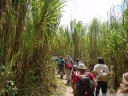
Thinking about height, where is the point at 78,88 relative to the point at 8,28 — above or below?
below

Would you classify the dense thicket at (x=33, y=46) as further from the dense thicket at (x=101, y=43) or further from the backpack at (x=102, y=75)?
the backpack at (x=102, y=75)

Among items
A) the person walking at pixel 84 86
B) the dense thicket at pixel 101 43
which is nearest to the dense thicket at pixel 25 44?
the person walking at pixel 84 86

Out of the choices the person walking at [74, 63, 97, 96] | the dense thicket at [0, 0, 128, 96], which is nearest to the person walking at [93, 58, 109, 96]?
the dense thicket at [0, 0, 128, 96]

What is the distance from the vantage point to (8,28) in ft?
16.3

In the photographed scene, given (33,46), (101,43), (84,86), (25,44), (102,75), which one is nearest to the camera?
(84,86)

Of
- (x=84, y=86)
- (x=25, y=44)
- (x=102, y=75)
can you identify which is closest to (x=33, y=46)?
(x=25, y=44)

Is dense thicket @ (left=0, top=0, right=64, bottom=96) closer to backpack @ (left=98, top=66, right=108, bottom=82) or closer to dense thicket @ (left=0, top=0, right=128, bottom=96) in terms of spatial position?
dense thicket @ (left=0, top=0, right=128, bottom=96)

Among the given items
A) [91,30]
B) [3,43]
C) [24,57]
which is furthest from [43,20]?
[91,30]

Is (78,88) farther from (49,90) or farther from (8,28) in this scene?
(49,90)

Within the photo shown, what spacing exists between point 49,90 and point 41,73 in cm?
67

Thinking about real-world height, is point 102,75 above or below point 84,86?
below

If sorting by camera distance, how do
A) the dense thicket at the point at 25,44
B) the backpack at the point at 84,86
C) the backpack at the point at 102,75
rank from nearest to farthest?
the dense thicket at the point at 25,44, the backpack at the point at 84,86, the backpack at the point at 102,75

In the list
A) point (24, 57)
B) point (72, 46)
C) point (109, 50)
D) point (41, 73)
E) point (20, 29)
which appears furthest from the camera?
point (72, 46)

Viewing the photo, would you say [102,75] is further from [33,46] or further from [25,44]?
[25,44]
